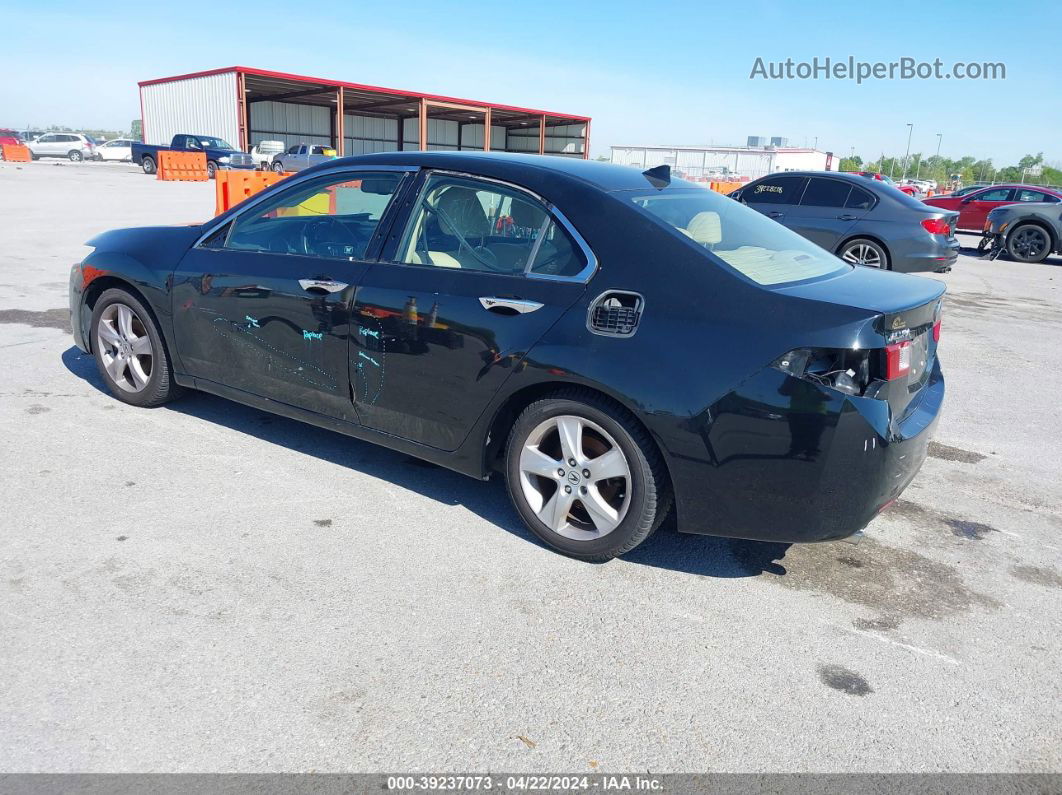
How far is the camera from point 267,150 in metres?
35.2

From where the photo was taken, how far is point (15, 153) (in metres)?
43.2

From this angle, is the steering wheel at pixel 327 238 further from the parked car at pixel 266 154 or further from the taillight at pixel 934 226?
the parked car at pixel 266 154

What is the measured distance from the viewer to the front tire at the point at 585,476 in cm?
322

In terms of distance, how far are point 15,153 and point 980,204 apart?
4546cm

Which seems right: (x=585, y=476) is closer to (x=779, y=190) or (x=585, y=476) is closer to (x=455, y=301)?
(x=455, y=301)

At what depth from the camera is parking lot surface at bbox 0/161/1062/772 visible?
2398mm

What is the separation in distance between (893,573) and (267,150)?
36140 mm

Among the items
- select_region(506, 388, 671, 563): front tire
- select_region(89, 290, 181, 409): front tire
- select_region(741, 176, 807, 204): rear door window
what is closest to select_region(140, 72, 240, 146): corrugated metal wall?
select_region(741, 176, 807, 204): rear door window

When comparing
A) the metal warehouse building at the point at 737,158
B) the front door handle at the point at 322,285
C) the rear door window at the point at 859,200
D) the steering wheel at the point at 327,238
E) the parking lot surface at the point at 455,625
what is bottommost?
the parking lot surface at the point at 455,625

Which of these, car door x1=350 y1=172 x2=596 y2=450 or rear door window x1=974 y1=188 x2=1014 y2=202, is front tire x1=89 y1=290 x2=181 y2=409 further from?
rear door window x1=974 y1=188 x2=1014 y2=202

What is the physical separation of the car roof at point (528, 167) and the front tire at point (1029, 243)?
16.3 metres

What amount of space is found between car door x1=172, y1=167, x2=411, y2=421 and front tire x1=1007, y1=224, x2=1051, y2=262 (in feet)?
56.8

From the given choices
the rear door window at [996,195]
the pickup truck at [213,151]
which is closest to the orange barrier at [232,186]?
the rear door window at [996,195]

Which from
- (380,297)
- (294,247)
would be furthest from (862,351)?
(294,247)
